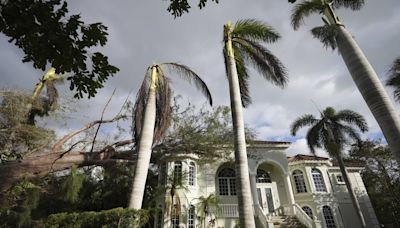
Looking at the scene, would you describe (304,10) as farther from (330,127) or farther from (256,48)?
(330,127)

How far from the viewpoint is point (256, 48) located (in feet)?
38.9

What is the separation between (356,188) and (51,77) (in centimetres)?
2744

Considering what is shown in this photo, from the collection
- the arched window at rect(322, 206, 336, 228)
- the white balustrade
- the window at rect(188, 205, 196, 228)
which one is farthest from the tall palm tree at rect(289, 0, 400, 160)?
the arched window at rect(322, 206, 336, 228)

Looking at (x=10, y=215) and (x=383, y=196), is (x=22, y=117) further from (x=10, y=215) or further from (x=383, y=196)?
(x=383, y=196)

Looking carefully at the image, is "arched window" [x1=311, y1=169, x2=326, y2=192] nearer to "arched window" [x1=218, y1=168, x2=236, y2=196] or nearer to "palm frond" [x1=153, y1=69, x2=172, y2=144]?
"arched window" [x1=218, y1=168, x2=236, y2=196]

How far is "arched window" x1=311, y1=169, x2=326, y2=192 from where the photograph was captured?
20.9 m

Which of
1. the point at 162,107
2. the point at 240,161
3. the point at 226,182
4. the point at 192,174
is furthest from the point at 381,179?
the point at 162,107

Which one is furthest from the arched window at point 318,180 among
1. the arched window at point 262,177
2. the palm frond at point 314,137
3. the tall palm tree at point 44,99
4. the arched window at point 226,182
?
the tall palm tree at point 44,99

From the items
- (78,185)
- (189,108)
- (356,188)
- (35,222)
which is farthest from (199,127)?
(356,188)

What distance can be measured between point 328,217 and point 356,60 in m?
17.3

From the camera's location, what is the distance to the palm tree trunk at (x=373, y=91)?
20.8 feet

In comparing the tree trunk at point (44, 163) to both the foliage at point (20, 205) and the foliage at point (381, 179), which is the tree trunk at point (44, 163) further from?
the foliage at point (381, 179)

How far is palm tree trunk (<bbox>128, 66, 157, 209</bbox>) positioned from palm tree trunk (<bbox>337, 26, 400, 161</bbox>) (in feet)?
25.3

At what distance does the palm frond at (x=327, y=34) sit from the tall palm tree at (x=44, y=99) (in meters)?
14.7
